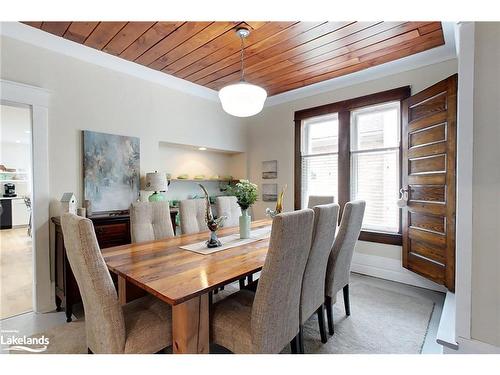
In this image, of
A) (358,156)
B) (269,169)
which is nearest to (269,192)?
(269,169)

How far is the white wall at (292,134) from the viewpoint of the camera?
298 cm

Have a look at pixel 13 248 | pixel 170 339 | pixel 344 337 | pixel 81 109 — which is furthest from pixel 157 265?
pixel 13 248

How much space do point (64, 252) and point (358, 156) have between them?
3678 millimetres

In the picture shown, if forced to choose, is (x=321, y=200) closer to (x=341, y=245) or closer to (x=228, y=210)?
(x=341, y=245)

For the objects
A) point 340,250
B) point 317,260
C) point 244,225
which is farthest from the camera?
point 244,225

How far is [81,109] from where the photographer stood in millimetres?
2719

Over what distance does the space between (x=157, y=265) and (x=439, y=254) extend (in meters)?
2.67

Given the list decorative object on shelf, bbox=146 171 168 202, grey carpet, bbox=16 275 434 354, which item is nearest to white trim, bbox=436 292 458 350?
grey carpet, bbox=16 275 434 354

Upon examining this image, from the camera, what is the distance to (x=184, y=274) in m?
1.37

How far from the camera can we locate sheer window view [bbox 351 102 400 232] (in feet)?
10.7

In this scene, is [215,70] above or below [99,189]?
above

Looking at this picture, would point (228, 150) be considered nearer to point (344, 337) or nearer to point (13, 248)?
point (344, 337)

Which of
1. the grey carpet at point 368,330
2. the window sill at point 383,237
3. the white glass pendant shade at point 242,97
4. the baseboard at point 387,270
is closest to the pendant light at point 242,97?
the white glass pendant shade at point 242,97

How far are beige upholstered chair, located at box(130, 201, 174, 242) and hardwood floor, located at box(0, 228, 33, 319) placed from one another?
1523 mm
